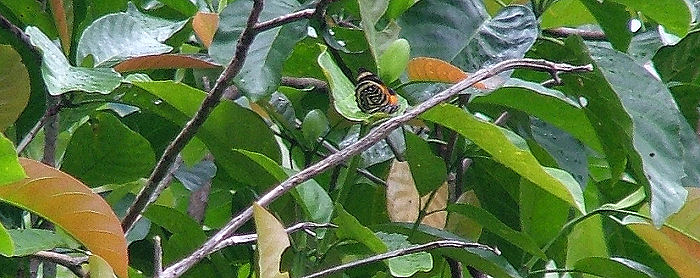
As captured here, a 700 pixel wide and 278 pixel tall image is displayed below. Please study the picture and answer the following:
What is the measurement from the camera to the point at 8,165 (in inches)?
17.0

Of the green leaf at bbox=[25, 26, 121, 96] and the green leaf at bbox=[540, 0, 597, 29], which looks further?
the green leaf at bbox=[540, 0, 597, 29]

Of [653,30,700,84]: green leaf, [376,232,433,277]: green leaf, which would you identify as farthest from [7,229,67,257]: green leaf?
[653,30,700,84]: green leaf

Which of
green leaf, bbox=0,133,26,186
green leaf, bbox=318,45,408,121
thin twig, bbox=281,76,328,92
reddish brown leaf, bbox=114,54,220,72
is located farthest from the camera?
thin twig, bbox=281,76,328,92

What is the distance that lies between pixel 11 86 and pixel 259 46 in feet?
0.60

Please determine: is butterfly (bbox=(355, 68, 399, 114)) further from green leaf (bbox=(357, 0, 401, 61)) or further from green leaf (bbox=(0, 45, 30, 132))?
green leaf (bbox=(0, 45, 30, 132))

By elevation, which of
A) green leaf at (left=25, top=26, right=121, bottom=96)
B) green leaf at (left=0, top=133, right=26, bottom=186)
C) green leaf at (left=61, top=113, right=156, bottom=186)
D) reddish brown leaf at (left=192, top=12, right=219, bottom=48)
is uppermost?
green leaf at (left=0, top=133, right=26, bottom=186)

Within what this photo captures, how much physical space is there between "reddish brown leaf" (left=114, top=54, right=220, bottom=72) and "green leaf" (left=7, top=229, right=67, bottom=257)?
0.14 m

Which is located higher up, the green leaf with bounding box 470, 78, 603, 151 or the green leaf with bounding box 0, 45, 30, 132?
the green leaf with bounding box 0, 45, 30, 132

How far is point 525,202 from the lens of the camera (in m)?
0.72

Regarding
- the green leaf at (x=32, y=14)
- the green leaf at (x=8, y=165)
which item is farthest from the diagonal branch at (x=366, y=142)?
the green leaf at (x=32, y=14)

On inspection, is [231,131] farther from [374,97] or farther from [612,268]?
[612,268]

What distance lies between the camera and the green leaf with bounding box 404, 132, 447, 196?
2.20 feet

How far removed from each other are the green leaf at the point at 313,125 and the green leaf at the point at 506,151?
0.36 feet

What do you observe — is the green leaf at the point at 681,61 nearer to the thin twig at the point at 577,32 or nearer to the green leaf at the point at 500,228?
the thin twig at the point at 577,32
